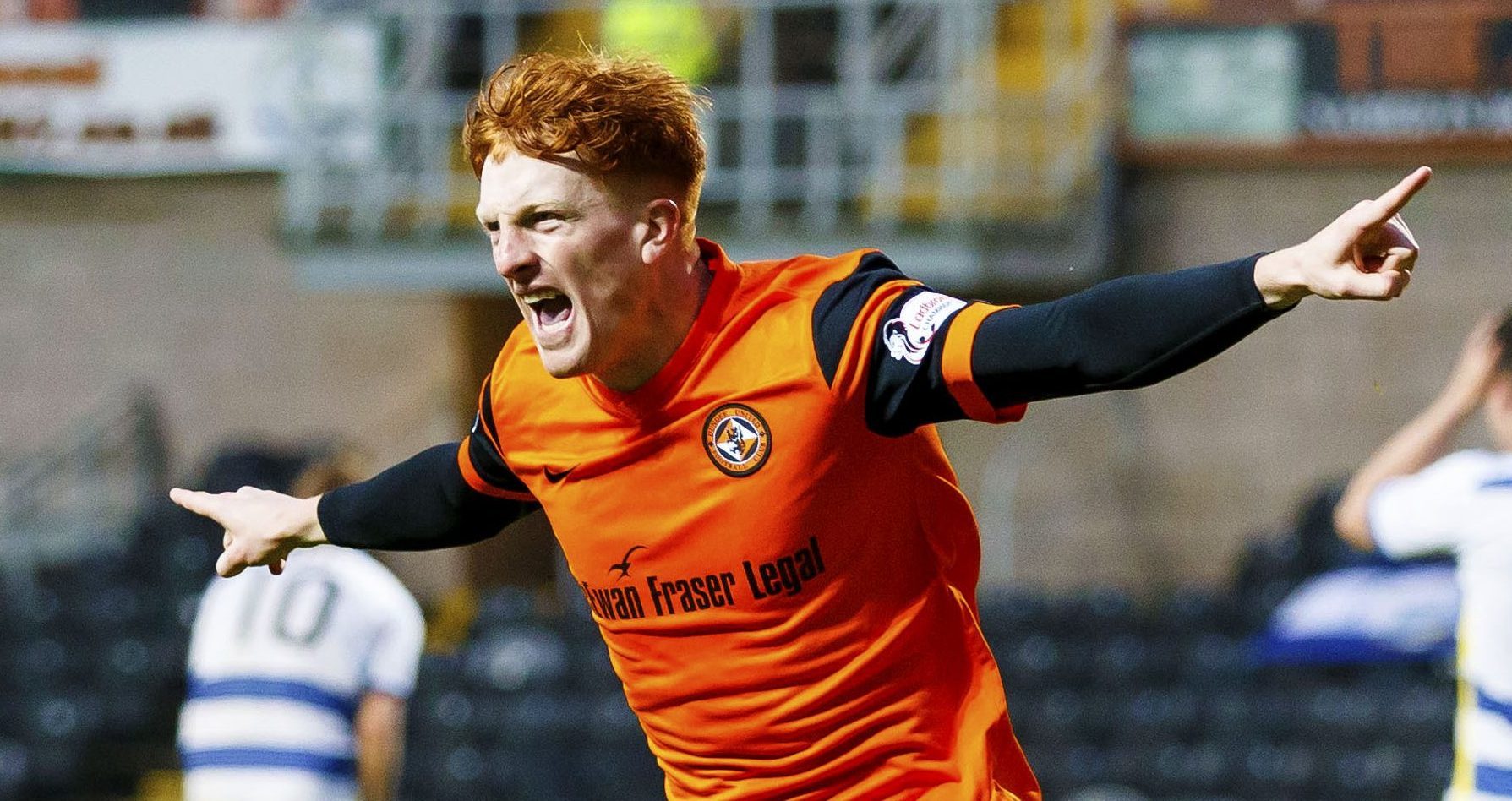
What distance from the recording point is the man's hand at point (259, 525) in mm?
3412

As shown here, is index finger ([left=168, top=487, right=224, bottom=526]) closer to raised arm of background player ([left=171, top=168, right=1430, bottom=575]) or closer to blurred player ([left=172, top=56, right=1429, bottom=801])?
blurred player ([left=172, top=56, right=1429, bottom=801])

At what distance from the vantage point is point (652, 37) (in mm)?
11000

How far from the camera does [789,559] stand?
287 centimetres

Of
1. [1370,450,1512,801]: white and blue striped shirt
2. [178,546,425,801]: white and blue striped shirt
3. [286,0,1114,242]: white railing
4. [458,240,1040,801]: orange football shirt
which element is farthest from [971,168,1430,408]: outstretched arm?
[286,0,1114,242]: white railing

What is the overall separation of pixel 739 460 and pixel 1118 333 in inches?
24.0

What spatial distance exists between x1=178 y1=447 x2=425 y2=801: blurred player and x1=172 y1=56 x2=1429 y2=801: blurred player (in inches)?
105

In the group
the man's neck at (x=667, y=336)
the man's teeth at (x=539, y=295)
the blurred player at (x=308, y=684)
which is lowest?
the blurred player at (x=308, y=684)

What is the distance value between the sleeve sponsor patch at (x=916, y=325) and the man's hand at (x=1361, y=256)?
51 cm

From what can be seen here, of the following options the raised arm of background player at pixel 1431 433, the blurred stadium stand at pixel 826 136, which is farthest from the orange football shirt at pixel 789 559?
the blurred stadium stand at pixel 826 136

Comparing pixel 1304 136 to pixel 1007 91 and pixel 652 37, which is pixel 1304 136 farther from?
pixel 652 37

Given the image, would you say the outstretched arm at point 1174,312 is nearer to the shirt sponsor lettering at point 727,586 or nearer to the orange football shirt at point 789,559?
the orange football shirt at point 789,559

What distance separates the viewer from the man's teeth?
9.36ft

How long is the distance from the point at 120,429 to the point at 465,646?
3.45 metres

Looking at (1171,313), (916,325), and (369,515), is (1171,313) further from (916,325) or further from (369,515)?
(369,515)
